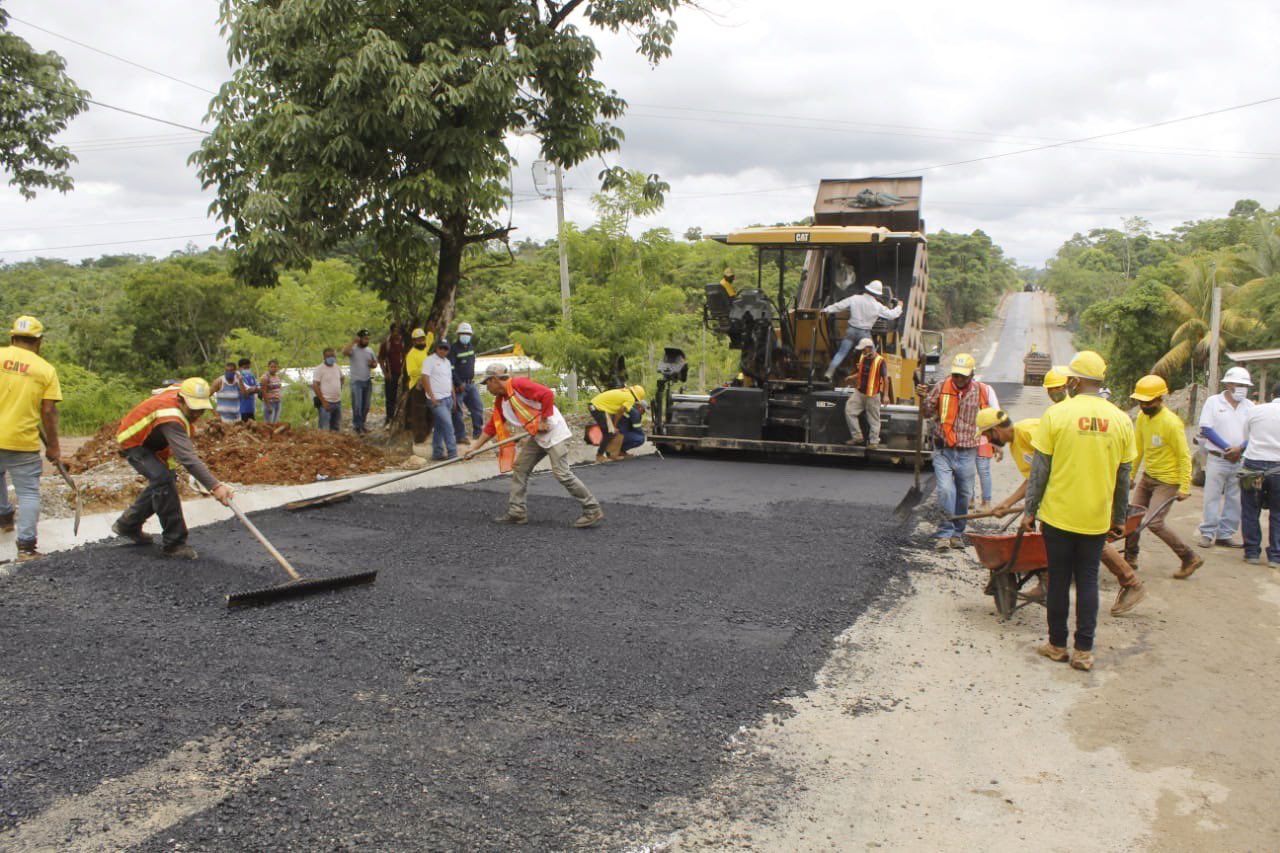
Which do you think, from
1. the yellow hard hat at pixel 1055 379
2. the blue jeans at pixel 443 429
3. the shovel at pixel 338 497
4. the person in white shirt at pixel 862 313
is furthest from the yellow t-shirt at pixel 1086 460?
the blue jeans at pixel 443 429

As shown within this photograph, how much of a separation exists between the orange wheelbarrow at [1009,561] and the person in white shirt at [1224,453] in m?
2.71

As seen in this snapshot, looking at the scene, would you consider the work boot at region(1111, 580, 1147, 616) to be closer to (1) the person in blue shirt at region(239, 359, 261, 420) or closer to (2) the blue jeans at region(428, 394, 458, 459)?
(2) the blue jeans at region(428, 394, 458, 459)

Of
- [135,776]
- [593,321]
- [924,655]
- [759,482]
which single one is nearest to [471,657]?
[135,776]

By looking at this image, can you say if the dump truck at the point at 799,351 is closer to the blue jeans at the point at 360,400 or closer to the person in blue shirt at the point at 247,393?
the blue jeans at the point at 360,400

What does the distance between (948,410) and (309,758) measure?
524 cm

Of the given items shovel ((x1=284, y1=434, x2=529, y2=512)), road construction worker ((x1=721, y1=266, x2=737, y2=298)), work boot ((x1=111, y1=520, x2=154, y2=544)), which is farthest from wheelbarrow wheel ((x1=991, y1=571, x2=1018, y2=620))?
road construction worker ((x1=721, y1=266, x2=737, y2=298))

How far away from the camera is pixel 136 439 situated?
19.8 ft

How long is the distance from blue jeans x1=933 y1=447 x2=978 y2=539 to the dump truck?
339 centimetres

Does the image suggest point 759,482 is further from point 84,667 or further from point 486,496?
point 84,667

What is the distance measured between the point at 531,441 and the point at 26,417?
11.1 feet

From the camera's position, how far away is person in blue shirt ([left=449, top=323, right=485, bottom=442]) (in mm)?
11484

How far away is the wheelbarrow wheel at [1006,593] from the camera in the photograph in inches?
223

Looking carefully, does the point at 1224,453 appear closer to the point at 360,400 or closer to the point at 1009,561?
the point at 1009,561

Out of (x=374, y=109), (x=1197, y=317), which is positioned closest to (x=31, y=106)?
(x=374, y=109)
